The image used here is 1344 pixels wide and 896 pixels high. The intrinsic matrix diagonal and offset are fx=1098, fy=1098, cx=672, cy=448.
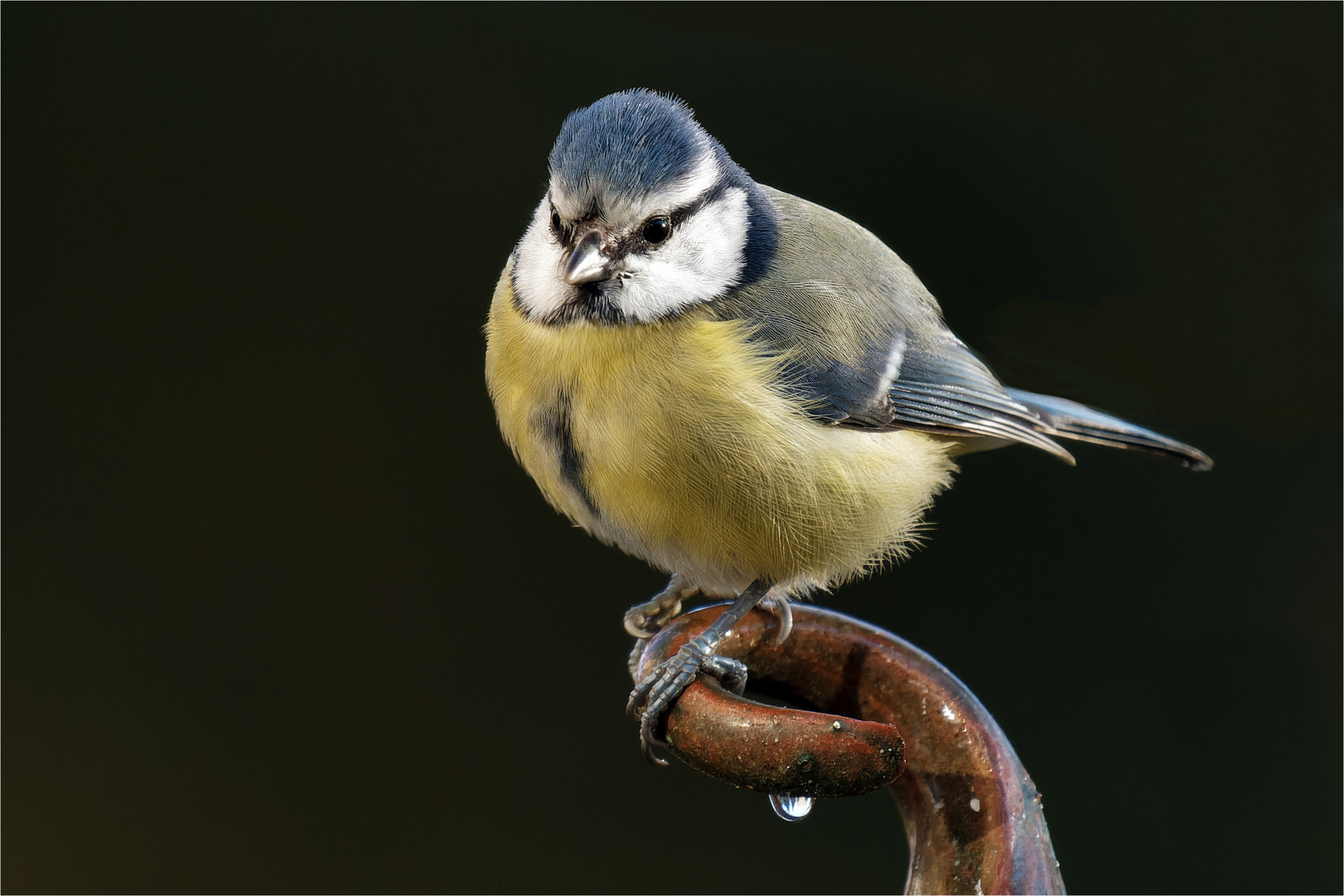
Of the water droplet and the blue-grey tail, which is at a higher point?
the blue-grey tail

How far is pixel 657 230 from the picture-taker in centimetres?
91

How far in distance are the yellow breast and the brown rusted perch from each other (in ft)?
0.39

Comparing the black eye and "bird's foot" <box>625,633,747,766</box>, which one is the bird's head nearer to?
the black eye

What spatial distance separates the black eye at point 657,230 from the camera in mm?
899

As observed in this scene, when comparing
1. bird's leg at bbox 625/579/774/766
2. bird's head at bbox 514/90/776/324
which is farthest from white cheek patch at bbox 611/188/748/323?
bird's leg at bbox 625/579/774/766

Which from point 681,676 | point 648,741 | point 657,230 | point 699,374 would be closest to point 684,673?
point 681,676

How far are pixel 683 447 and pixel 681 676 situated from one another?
192 mm

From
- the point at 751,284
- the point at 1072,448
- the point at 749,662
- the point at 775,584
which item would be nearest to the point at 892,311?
the point at 751,284

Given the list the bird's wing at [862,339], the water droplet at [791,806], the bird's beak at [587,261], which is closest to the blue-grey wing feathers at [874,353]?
the bird's wing at [862,339]

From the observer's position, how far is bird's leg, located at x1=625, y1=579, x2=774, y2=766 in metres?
0.90

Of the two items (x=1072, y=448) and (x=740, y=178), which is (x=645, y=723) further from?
(x=1072, y=448)

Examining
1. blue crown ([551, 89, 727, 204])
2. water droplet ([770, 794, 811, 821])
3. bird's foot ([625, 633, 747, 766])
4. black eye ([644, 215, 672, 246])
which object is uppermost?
blue crown ([551, 89, 727, 204])

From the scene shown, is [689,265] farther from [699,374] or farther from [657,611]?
[657,611]

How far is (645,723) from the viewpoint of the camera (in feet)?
3.19
